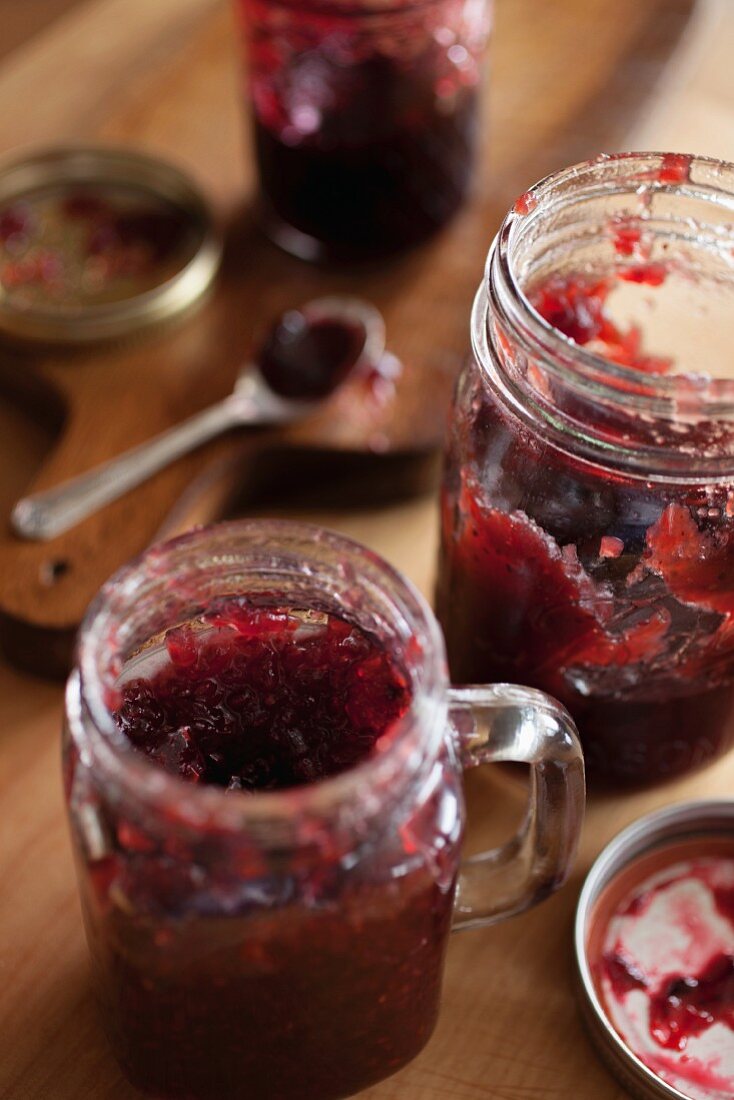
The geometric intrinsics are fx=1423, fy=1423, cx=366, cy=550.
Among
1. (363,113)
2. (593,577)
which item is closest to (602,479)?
(593,577)

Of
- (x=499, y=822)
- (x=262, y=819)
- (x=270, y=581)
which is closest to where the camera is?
(x=262, y=819)

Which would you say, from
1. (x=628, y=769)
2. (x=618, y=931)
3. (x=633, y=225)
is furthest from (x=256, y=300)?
A: (x=618, y=931)

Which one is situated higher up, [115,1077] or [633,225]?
[633,225]

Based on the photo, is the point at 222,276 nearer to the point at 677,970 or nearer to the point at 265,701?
the point at 265,701

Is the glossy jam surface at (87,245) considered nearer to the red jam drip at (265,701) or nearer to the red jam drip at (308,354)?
the red jam drip at (308,354)

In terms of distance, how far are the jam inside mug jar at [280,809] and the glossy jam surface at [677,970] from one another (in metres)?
0.10

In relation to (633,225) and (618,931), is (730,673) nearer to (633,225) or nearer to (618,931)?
(618,931)

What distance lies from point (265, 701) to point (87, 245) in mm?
800

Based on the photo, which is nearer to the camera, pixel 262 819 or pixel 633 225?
pixel 262 819

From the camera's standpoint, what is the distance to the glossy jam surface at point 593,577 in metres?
0.94

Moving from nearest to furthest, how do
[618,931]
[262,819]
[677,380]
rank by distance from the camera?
1. [262,819]
2. [677,380]
3. [618,931]

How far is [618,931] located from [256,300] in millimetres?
781

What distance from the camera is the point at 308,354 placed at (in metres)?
1.43

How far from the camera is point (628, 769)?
1136 mm
